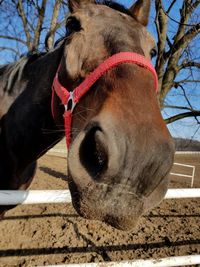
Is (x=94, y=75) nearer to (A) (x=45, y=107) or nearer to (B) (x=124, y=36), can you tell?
(B) (x=124, y=36)

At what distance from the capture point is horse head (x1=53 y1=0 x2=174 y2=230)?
47.6 inches

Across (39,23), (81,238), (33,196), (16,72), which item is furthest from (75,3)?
(39,23)

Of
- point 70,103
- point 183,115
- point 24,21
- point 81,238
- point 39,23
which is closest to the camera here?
point 70,103

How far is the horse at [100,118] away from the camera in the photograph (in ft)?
4.01

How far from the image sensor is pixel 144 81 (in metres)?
1.48

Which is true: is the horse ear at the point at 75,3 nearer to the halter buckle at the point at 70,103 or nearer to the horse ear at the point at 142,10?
the horse ear at the point at 142,10

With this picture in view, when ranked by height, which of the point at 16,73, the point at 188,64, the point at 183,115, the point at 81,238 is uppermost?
the point at 16,73

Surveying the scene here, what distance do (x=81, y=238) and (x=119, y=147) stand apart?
3828mm

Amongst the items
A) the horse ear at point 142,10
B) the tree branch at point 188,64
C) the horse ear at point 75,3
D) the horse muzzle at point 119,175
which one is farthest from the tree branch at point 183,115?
the horse muzzle at point 119,175

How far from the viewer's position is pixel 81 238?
4.65 meters

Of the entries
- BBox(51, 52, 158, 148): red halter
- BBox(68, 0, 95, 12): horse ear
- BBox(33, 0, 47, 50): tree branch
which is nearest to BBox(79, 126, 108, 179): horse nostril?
BBox(51, 52, 158, 148): red halter

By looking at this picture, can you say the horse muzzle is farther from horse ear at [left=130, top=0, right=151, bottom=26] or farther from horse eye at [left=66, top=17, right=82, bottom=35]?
horse ear at [left=130, top=0, right=151, bottom=26]

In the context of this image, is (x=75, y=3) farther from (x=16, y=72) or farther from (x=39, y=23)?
(x=39, y=23)

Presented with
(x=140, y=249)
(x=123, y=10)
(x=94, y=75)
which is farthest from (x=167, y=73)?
(x=94, y=75)
